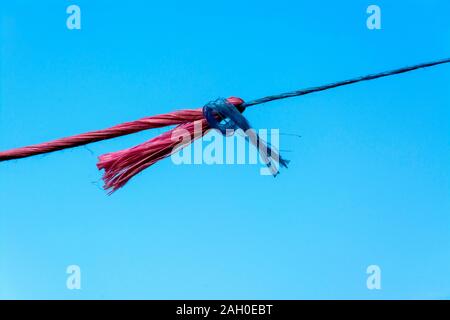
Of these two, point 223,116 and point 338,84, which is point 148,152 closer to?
point 223,116

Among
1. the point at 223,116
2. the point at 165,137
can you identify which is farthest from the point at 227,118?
the point at 165,137

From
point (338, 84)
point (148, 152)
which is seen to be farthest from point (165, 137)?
point (338, 84)

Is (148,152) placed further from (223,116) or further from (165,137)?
(223,116)

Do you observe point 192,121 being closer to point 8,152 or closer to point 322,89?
point 322,89

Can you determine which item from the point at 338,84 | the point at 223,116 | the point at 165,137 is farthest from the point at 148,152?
the point at 338,84

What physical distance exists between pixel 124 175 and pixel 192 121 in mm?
199

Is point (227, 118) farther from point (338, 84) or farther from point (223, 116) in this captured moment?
point (338, 84)

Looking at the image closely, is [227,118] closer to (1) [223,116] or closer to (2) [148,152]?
(1) [223,116]

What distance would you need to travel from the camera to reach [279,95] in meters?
1.28

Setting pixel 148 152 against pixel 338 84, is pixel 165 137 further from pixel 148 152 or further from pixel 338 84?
pixel 338 84
